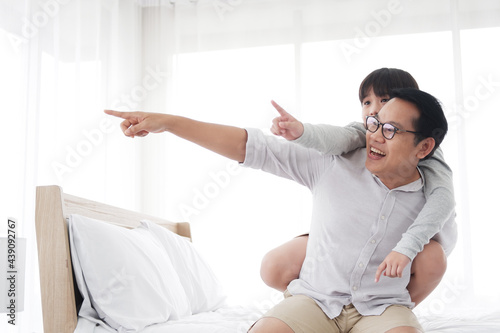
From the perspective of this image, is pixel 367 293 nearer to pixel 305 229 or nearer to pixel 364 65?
pixel 305 229

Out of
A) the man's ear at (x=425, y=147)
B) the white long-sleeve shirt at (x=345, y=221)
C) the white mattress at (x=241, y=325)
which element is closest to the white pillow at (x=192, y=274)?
the white mattress at (x=241, y=325)

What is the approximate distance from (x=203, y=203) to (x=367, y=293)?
2.32 metres

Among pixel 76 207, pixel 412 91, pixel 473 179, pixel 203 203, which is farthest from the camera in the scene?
pixel 203 203

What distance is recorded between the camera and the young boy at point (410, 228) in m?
1.21

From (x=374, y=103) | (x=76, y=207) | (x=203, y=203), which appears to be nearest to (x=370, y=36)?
(x=203, y=203)

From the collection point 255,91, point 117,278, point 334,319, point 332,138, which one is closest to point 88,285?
point 117,278

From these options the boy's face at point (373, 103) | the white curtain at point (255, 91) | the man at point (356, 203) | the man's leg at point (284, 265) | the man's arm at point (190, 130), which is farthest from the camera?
the white curtain at point (255, 91)

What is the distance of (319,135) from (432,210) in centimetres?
32

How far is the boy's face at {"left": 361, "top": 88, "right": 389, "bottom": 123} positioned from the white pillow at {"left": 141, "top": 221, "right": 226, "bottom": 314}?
33.9 inches

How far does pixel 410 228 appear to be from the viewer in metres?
1.28

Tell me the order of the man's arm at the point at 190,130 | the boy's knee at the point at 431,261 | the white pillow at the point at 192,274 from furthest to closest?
the white pillow at the point at 192,274 < the boy's knee at the point at 431,261 < the man's arm at the point at 190,130

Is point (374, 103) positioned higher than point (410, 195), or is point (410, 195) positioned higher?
point (374, 103)

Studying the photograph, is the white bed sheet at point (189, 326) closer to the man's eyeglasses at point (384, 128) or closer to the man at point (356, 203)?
the man at point (356, 203)

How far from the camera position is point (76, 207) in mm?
1620
